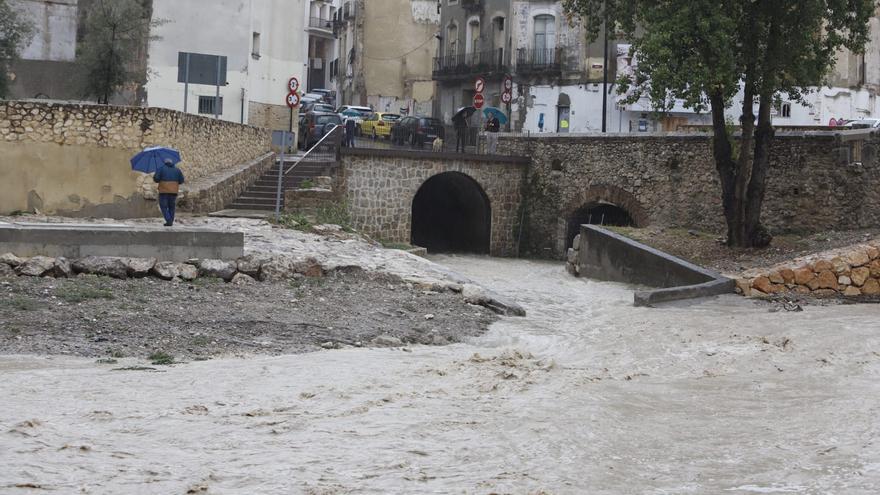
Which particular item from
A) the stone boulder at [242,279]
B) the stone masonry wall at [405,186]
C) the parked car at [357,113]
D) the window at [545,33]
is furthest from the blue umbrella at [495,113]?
the stone boulder at [242,279]

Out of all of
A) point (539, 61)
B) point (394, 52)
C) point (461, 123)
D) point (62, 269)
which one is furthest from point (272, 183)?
point (394, 52)

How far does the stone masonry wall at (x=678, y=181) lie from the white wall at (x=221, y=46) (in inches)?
402

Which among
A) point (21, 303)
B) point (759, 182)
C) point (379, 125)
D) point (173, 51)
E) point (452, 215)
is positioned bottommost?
point (21, 303)

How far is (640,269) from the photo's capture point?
24.2 metres

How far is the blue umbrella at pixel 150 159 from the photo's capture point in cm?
2014

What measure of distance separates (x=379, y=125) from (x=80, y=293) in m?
34.8

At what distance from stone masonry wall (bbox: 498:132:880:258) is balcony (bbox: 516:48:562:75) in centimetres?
1261

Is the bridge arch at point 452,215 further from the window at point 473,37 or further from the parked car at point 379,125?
the window at point 473,37

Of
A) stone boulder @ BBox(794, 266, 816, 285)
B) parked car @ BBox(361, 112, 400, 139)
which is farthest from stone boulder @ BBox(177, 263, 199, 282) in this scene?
A: parked car @ BBox(361, 112, 400, 139)

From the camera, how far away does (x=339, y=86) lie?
233ft

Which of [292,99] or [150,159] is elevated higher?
[292,99]

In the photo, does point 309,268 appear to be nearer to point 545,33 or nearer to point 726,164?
point 726,164

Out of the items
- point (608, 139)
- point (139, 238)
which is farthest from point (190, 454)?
point (608, 139)

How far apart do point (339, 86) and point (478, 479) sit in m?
63.5
